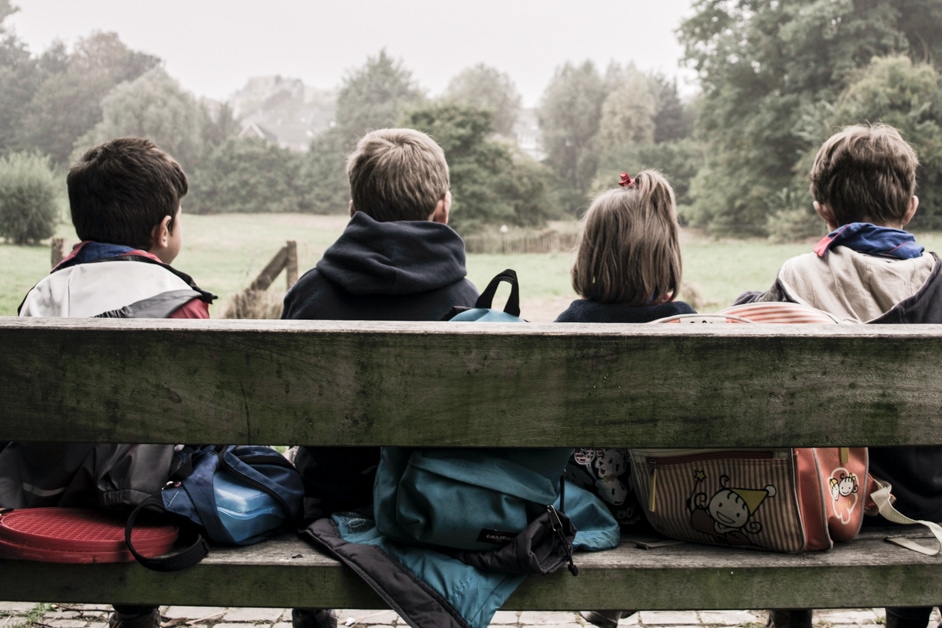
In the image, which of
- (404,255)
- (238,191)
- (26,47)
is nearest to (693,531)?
(404,255)

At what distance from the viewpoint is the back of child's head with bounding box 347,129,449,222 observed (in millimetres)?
2281

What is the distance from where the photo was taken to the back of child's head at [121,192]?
2.25m

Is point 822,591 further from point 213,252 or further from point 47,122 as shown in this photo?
point 213,252

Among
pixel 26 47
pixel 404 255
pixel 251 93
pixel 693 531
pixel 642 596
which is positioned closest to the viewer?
pixel 642 596

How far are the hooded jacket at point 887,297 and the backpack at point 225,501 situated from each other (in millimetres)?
1227

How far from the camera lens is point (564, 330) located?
1.37m

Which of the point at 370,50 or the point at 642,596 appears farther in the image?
the point at 370,50

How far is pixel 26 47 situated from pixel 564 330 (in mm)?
9228

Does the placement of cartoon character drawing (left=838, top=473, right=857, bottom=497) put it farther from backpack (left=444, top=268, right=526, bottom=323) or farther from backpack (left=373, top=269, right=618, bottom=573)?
backpack (left=444, top=268, right=526, bottom=323)

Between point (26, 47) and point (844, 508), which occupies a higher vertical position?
point (26, 47)

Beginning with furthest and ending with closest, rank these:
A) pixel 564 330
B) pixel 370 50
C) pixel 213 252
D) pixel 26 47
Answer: pixel 370 50 < pixel 213 252 < pixel 26 47 < pixel 564 330

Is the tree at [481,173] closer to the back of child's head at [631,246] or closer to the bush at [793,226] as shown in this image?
the bush at [793,226]

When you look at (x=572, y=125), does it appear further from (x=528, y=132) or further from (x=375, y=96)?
(x=375, y=96)

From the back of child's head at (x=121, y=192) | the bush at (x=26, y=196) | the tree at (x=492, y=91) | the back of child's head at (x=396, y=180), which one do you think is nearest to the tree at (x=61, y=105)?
the bush at (x=26, y=196)
